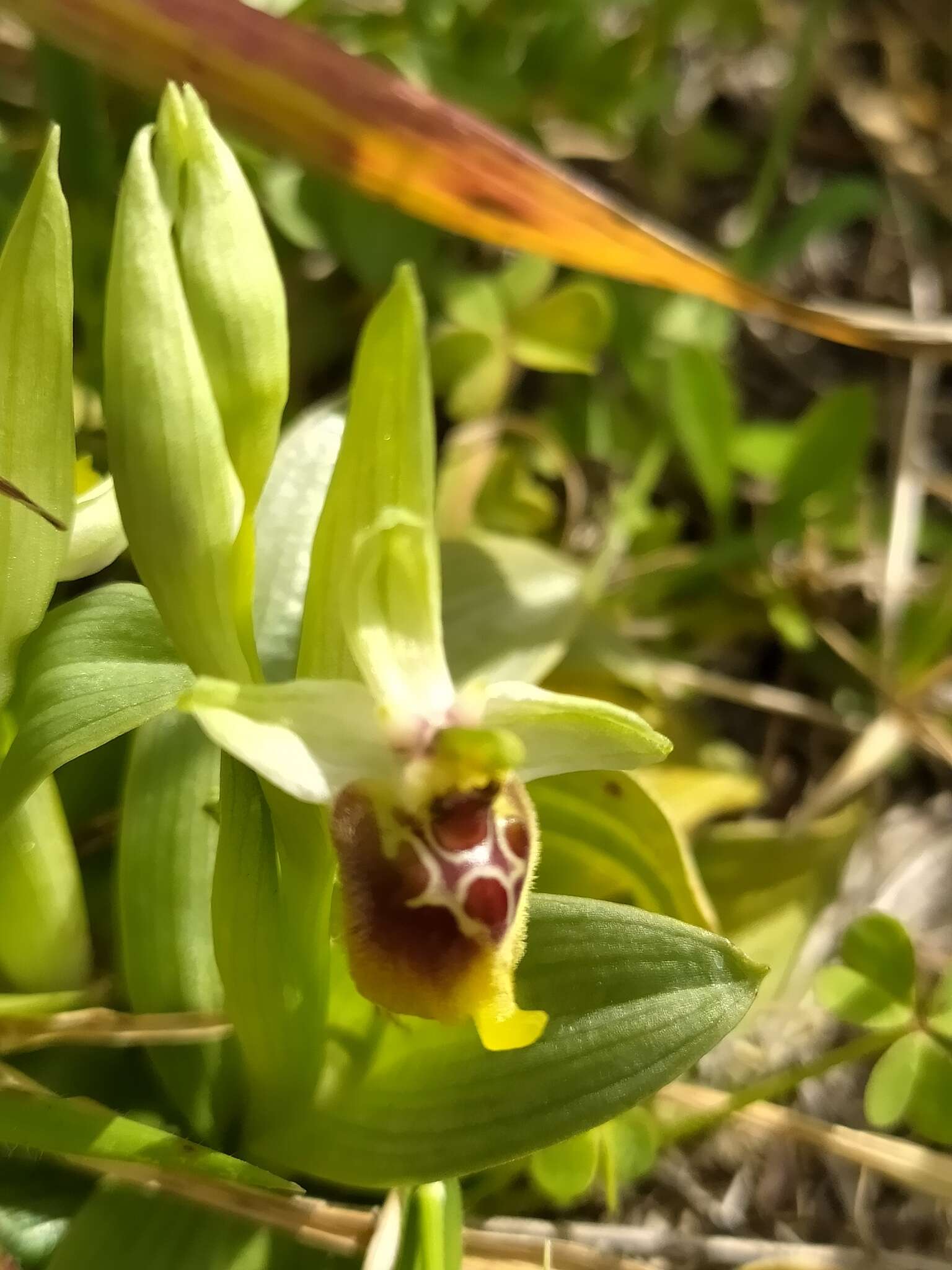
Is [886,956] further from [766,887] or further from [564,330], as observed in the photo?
[564,330]

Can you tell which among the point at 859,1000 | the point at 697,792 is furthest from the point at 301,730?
the point at 697,792

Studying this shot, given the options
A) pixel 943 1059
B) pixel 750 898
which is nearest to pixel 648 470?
pixel 750 898

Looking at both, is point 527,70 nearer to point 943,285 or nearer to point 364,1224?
point 943,285

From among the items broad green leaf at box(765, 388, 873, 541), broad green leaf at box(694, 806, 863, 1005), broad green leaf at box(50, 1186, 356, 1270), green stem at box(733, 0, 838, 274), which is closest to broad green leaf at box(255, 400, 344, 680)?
broad green leaf at box(50, 1186, 356, 1270)

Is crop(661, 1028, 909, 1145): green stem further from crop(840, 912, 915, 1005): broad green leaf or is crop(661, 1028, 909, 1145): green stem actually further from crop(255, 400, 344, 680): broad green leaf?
crop(255, 400, 344, 680): broad green leaf

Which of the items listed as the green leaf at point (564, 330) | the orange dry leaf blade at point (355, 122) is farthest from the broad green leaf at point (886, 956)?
the green leaf at point (564, 330)
